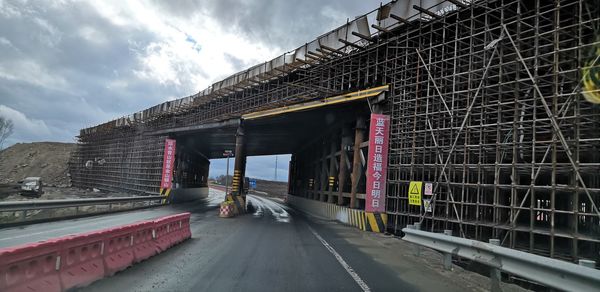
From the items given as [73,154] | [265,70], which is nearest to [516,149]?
[265,70]

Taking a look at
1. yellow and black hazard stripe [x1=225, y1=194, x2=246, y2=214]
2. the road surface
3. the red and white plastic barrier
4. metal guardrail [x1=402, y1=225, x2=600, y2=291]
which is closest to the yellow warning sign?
the road surface

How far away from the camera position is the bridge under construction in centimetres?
1126

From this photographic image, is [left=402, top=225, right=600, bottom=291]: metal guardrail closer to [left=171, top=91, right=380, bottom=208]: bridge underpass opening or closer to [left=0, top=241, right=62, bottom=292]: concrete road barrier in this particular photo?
[left=0, top=241, right=62, bottom=292]: concrete road barrier

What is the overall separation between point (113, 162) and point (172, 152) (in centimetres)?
1643

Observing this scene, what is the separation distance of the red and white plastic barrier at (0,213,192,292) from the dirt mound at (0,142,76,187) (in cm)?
6130

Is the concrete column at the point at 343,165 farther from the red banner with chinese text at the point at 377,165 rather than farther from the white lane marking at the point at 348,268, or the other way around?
the white lane marking at the point at 348,268

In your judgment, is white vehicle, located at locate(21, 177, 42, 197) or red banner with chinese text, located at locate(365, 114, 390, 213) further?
white vehicle, located at locate(21, 177, 42, 197)

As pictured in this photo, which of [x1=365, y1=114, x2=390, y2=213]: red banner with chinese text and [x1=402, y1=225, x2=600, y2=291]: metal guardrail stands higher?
[x1=365, y1=114, x2=390, y2=213]: red banner with chinese text

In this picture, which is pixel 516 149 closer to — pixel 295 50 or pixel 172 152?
pixel 295 50

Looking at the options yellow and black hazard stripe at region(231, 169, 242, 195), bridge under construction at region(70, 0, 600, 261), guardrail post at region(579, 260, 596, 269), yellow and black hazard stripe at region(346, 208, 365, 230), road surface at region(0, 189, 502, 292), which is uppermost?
bridge under construction at region(70, 0, 600, 261)

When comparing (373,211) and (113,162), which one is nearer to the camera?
(373,211)

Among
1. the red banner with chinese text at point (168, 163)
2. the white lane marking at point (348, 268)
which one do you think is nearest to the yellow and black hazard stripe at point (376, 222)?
the white lane marking at point (348, 268)

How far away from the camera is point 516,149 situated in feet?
39.9

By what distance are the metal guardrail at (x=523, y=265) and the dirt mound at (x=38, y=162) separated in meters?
65.0
